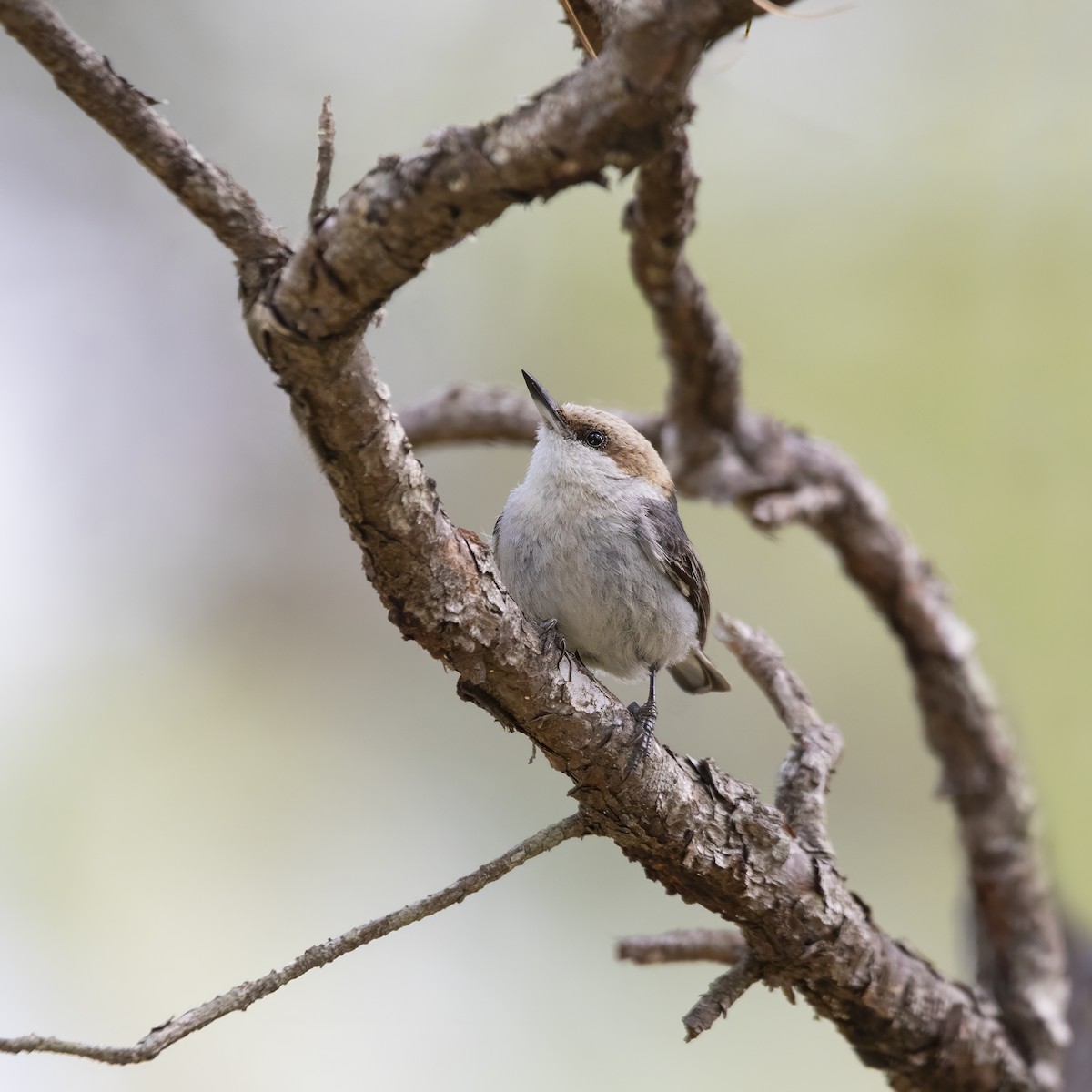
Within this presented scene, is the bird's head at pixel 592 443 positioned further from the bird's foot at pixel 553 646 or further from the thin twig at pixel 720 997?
the thin twig at pixel 720 997

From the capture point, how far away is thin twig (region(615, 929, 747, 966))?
311 cm

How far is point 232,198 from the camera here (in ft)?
4.93

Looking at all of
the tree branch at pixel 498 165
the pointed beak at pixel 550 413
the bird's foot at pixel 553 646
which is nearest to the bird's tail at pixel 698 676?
the pointed beak at pixel 550 413

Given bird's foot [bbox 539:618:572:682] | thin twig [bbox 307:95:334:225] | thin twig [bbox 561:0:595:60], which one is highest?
thin twig [bbox 561:0:595:60]

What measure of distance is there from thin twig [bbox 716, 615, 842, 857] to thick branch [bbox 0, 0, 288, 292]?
1942 millimetres

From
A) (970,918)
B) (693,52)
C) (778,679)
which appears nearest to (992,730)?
(970,918)

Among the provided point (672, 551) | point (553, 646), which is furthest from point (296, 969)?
point (672, 551)

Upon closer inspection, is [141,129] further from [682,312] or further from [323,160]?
[682,312]

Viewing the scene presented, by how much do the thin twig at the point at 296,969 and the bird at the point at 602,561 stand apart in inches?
31.6

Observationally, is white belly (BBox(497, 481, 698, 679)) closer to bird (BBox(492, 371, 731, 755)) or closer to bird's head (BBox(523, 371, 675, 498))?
bird (BBox(492, 371, 731, 755))

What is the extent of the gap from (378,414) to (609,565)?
1.77 m

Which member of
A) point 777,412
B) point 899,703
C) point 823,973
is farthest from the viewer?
Result: point 899,703

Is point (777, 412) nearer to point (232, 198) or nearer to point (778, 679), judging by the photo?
point (778, 679)

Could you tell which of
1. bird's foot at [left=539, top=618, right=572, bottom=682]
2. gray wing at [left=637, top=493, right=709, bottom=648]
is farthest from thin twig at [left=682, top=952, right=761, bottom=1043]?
gray wing at [left=637, top=493, right=709, bottom=648]
